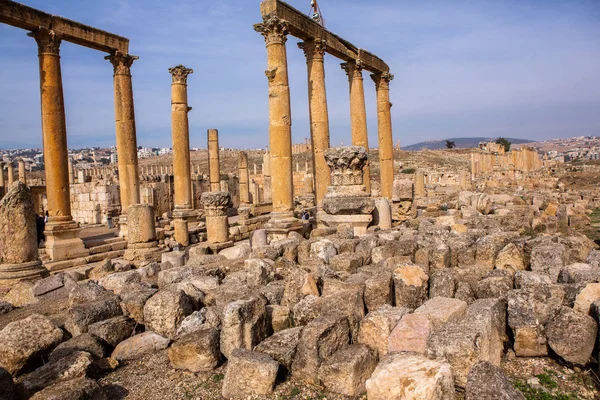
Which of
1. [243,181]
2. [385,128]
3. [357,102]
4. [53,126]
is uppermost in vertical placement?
[357,102]

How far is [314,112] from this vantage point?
15.9 m

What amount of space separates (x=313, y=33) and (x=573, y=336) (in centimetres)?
1302

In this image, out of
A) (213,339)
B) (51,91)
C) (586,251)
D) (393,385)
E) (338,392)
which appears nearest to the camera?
(393,385)

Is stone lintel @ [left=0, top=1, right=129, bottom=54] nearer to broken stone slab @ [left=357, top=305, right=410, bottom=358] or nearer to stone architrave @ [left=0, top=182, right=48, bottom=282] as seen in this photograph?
stone architrave @ [left=0, top=182, right=48, bottom=282]

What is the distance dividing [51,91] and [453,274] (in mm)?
12540

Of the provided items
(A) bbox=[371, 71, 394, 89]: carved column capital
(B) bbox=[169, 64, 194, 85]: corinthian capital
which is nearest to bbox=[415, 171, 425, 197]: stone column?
(A) bbox=[371, 71, 394, 89]: carved column capital

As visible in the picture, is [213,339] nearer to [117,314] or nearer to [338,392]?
[338,392]

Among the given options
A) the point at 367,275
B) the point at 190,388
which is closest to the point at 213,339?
the point at 190,388

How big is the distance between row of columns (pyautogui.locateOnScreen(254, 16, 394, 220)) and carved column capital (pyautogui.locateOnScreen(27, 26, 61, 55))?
235 inches

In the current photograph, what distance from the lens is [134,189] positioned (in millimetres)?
16922

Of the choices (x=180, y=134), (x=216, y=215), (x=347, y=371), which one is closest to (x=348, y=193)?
(x=216, y=215)

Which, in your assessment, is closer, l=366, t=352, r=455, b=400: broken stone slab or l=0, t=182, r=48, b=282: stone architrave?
l=366, t=352, r=455, b=400: broken stone slab

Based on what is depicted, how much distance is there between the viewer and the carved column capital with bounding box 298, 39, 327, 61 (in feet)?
50.8

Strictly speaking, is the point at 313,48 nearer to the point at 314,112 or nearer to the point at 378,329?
the point at 314,112
